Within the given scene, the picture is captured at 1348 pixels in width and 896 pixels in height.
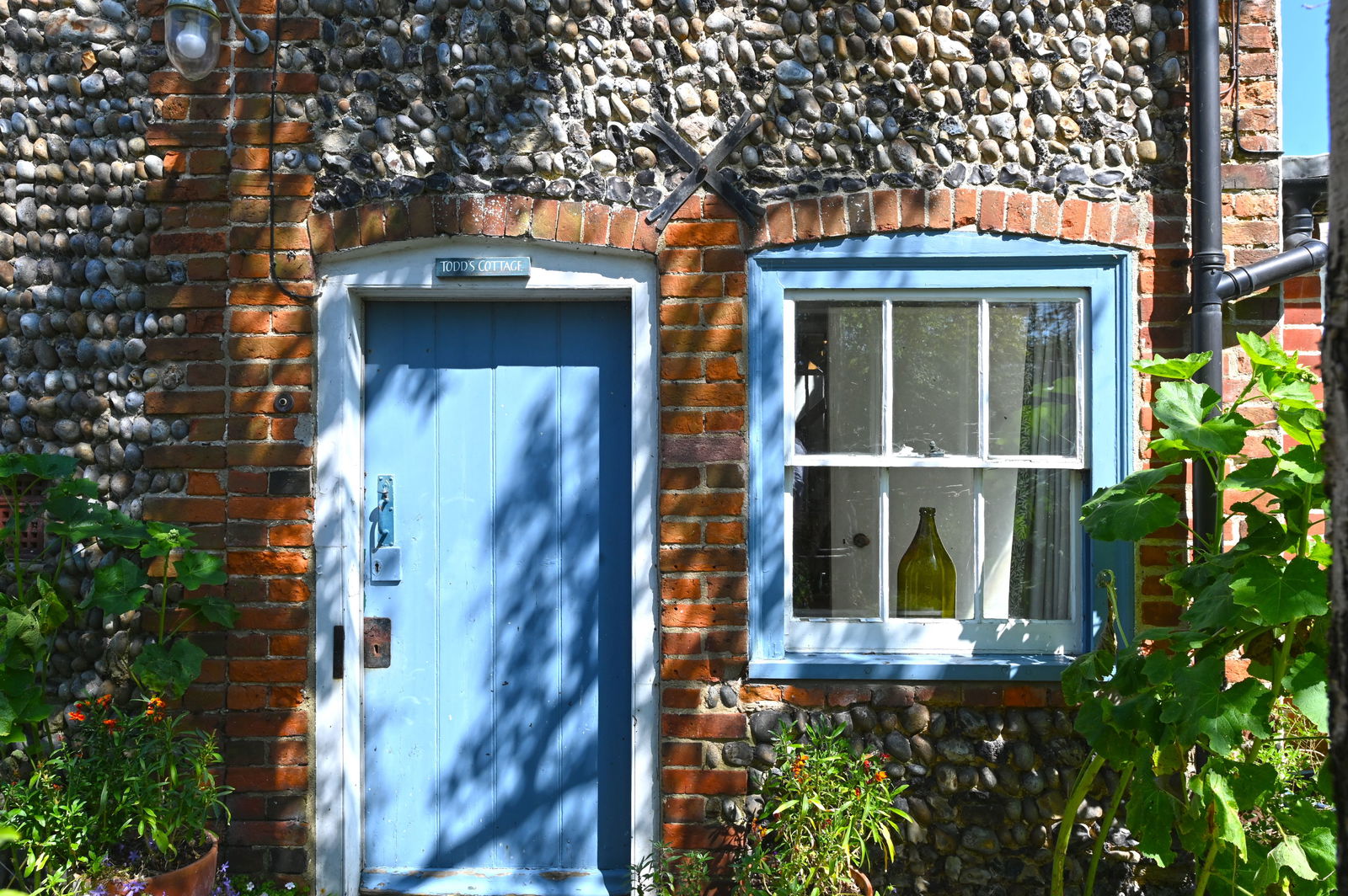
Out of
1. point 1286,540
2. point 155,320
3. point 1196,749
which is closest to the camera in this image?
point 1286,540

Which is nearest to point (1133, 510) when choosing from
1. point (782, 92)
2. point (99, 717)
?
point (782, 92)

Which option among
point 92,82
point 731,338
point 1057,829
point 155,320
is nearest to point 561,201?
point 731,338

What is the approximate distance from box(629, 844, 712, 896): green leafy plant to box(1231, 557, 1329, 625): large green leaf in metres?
1.86

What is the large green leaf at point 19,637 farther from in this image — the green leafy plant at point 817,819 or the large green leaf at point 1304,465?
the large green leaf at point 1304,465

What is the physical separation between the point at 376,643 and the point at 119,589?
86cm

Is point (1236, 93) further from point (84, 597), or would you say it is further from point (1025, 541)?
point (84, 597)

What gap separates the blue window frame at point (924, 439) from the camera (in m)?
3.38

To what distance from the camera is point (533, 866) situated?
11.5ft

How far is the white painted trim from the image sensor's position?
134 inches

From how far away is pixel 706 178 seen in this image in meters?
3.37

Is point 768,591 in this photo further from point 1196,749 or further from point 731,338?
point 1196,749

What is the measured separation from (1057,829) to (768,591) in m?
1.29

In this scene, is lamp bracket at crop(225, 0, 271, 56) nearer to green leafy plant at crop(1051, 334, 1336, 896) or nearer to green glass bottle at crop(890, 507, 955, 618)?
green glass bottle at crop(890, 507, 955, 618)

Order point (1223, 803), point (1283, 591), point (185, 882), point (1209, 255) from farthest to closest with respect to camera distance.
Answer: point (1209, 255)
point (185, 882)
point (1223, 803)
point (1283, 591)
